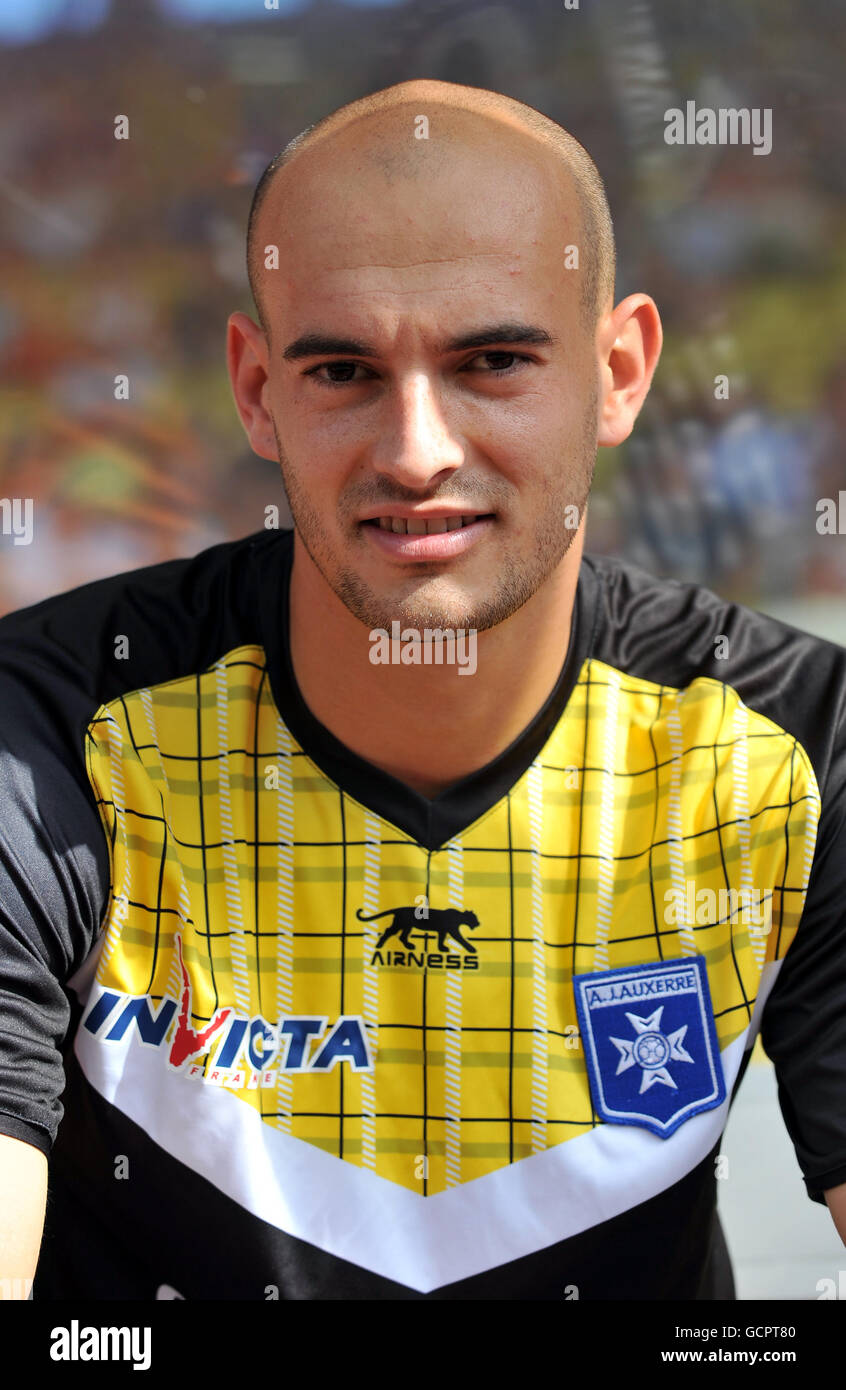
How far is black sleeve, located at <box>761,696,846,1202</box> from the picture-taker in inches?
42.8

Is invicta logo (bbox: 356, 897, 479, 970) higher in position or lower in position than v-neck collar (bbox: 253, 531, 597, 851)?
lower

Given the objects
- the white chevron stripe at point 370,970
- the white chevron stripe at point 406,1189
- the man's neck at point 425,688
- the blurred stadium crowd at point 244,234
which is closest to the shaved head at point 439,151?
the man's neck at point 425,688

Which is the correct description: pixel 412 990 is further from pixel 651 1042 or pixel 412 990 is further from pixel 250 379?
pixel 250 379

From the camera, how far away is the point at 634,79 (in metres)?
2.79

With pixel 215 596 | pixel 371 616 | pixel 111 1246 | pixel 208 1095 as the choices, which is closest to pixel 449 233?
pixel 371 616

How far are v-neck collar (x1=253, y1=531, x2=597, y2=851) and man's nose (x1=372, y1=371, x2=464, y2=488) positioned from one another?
255 mm

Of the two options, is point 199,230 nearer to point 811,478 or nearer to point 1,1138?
point 811,478

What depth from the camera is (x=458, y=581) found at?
3.47ft

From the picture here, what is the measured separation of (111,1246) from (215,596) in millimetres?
616

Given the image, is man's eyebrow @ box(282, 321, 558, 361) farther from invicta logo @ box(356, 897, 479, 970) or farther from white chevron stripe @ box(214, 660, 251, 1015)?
invicta logo @ box(356, 897, 479, 970)

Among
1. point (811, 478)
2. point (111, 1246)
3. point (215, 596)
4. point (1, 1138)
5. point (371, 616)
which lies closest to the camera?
point (1, 1138)

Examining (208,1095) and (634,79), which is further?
(634,79)

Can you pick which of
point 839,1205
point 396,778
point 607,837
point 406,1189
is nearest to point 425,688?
point 396,778

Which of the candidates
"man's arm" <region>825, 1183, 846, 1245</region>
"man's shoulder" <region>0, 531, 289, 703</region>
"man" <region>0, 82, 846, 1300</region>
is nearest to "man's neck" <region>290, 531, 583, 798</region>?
"man" <region>0, 82, 846, 1300</region>
